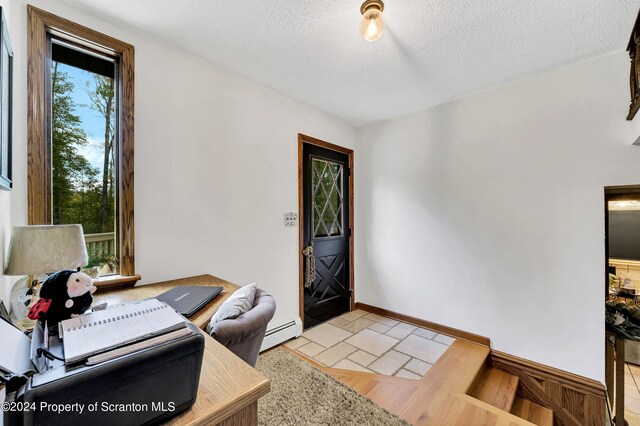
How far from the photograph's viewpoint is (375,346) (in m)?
2.52

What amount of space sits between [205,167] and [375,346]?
2283 millimetres

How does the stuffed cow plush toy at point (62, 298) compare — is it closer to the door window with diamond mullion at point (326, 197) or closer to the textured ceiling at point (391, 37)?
the textured ceiling at point (391, 37)

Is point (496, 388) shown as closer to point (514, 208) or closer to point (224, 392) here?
point (514, 208)

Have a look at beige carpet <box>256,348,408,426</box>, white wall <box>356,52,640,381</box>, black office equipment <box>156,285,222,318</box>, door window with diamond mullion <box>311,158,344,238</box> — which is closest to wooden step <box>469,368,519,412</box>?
white wall <box>356,52,640,381</box>

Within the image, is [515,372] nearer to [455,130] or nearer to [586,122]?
[586,122]

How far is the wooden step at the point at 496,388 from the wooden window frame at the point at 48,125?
2.74 m

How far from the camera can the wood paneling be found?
1913mm

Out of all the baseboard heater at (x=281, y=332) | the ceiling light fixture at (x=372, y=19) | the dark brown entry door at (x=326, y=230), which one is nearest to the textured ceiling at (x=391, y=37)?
the ceiling light fixture at (x=372, y=19)

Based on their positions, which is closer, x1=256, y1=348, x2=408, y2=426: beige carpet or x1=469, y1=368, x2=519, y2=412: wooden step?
x1=256, y1=348, x2=408, y2=426: beige carpet

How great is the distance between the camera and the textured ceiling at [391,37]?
1522mm

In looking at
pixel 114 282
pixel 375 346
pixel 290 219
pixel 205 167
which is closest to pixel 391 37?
pixel 205 167

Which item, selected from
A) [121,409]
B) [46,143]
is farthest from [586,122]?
[46,143]

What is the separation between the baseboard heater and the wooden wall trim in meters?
1.08

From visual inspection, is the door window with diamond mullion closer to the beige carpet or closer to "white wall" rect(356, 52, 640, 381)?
"white wall" rect(356, 52, 640, 381)
